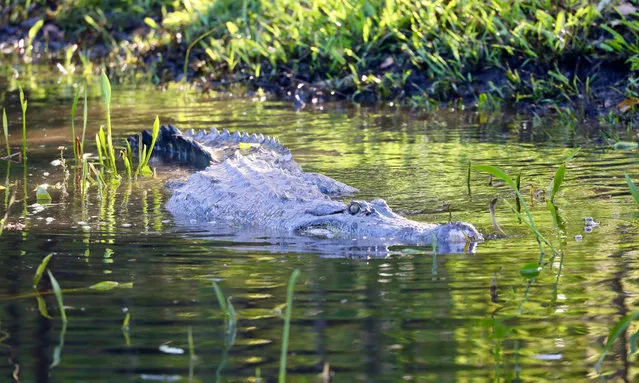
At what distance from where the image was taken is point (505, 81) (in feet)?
35.3

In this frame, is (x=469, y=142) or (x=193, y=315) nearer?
(x=193, y=315)

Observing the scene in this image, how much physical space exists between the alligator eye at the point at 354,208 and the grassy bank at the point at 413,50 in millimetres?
4641

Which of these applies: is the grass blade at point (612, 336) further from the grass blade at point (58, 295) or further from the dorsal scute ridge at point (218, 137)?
the dorsal scute ridge at point (218, 137)

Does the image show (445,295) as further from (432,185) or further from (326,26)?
(326,26)

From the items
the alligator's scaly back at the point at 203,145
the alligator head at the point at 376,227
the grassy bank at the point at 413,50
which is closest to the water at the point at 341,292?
the alligator head at the point at 376,227

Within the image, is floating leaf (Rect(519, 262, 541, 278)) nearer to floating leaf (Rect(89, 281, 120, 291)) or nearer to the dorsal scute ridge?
floating leaf (Rect(89, 281, 120, 291))

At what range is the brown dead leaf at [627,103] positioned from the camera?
30.5 ft

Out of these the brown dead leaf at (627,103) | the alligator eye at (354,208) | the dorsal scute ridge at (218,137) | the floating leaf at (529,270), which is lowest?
the floating leaf at (529,270)

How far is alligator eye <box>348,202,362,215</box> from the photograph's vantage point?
223 inches

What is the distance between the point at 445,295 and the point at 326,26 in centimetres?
826

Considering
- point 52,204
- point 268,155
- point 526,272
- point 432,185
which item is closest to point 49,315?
point 526,272

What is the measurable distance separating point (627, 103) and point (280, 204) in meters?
4.36

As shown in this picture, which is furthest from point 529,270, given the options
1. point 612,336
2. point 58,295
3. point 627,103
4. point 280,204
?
point 627,103

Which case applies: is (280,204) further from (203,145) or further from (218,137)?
(218,137)
